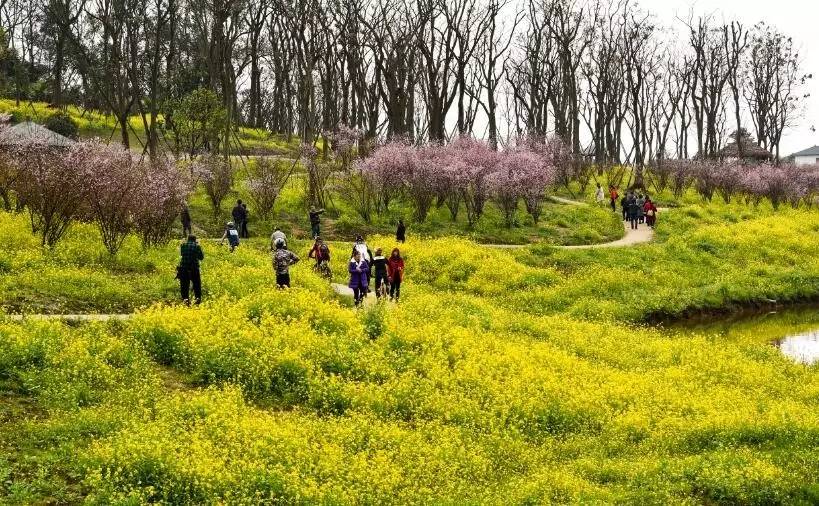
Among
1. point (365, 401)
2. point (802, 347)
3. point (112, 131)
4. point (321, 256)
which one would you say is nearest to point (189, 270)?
point (321, 256)

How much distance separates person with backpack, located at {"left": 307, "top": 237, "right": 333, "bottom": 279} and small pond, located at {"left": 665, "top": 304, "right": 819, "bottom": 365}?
1185 cm

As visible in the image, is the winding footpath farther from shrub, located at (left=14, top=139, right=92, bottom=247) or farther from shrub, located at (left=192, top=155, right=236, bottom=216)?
shrub, located at (left=192, top=155, right=236, bottom=216)

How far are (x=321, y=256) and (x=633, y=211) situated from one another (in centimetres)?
2365

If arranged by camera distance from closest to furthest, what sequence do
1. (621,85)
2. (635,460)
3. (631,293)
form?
(635,460)
(631,293)
(621,85)

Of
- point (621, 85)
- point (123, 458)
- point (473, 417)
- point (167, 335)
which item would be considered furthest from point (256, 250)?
point (621, 85)

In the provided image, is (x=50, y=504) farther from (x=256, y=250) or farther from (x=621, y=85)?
(x=621, y=85)

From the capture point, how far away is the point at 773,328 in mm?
26750

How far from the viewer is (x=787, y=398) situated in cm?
1678

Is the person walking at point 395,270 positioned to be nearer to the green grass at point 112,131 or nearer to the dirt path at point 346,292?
the dirt path at point 346,292

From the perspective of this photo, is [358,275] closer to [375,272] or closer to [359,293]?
[359,293]

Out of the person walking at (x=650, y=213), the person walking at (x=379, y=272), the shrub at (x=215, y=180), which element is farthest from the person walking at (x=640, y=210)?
the person walking at (x=379, y=272)

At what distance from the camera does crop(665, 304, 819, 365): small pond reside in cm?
2381

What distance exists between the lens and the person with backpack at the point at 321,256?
79.7ft

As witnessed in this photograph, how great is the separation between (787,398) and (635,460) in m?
5.70
